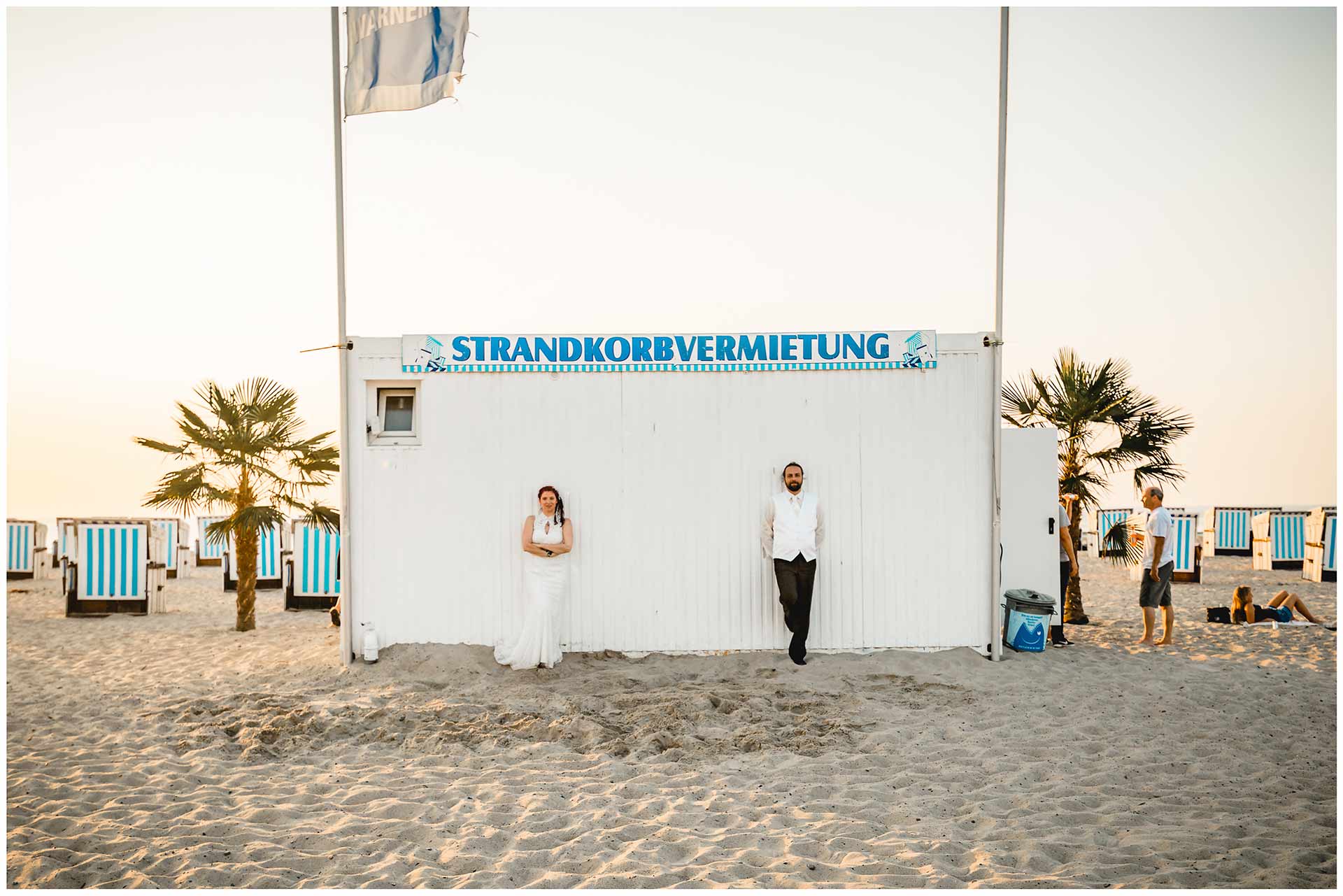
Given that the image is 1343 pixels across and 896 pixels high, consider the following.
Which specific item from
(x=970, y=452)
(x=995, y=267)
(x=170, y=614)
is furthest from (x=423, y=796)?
(x=170, y=614)

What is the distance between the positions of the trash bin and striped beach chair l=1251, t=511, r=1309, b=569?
1097cm

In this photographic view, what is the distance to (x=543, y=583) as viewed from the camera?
8344 mm

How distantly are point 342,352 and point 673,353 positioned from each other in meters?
3.08

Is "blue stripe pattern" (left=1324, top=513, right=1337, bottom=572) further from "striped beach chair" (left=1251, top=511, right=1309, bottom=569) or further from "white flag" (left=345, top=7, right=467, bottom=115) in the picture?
"white flag" (left=345, top=7, right=467, bottom=115)

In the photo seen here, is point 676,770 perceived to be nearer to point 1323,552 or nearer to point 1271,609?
point 1271,609

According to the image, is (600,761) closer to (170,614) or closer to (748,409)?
(748,409)

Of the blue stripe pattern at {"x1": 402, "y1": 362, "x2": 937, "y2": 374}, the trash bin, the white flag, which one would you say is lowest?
the trash bin

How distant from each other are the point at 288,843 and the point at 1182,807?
4631mm

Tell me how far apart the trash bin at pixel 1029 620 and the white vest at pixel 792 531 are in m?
2.33

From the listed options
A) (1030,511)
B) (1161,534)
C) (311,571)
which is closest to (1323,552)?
(1161,534)

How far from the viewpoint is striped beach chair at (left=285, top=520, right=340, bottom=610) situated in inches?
516

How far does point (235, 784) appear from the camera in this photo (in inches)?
214

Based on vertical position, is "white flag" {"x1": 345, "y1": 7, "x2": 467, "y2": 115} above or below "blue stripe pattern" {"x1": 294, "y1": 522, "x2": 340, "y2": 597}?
above

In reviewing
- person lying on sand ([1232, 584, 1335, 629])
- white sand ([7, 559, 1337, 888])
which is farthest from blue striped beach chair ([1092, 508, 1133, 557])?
white sand ([7, 559, 1337, 888])
